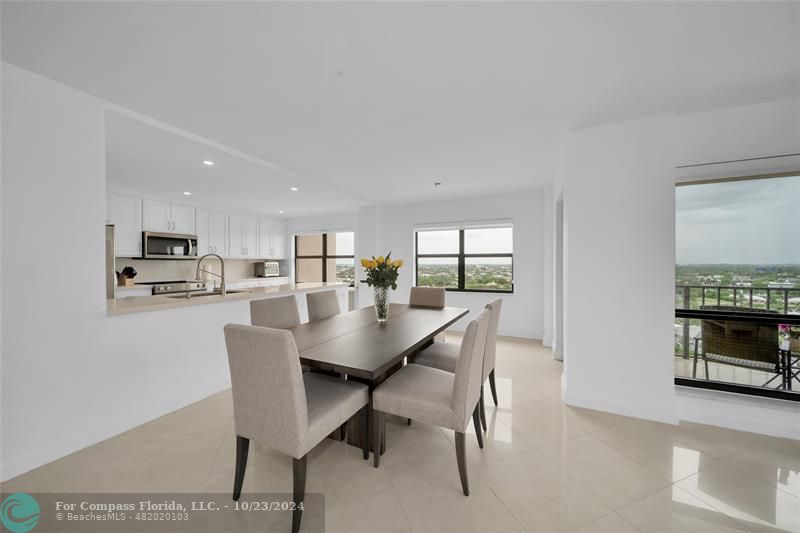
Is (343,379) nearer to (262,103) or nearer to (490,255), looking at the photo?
(262,103)

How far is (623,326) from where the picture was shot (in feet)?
7.90

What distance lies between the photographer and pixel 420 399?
170cm

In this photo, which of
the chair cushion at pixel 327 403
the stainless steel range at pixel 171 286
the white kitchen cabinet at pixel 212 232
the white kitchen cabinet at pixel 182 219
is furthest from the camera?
the white kitchen cabinet at pixel 212 232

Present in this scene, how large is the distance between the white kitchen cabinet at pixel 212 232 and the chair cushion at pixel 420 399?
16.6 feet

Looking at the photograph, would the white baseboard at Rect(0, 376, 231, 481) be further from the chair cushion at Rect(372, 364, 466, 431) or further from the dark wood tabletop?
the chair cushion at Rect(372, 364, 466, 431)

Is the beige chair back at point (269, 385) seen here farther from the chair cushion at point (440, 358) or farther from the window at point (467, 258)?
the window at point (467, 258)

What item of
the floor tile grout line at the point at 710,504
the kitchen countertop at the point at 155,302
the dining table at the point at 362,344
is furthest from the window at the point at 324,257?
the floor tile grout line at the point at 710,504

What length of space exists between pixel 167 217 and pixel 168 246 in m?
0.47

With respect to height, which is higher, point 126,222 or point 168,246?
point 126,222

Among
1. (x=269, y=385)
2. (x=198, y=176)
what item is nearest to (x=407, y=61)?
(x=269, y=385)

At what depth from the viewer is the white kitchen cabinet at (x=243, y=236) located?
19.4 ft

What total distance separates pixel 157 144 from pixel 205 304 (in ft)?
4.80

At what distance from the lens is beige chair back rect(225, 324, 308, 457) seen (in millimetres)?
1343

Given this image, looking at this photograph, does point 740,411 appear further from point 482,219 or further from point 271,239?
point 271,239
